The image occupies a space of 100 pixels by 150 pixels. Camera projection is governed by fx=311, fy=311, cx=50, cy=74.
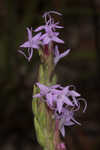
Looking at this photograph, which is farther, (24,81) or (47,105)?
(24,81)

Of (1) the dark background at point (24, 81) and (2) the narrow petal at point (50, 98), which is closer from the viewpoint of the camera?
(2) the narrow petal at point (50, 98)

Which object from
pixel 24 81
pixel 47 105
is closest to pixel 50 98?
pixel 47 105

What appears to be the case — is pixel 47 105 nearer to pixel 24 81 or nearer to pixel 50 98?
pixel 50 98

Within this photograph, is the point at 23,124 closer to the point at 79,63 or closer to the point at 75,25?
the point at 79,63

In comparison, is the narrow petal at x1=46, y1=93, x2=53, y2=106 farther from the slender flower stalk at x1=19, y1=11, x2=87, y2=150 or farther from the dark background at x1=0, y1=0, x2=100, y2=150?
the dark background at x1=0, y1=0, x2=100, y2=150

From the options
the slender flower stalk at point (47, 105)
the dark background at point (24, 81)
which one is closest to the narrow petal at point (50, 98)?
the slender flower stalk at point (47, 105)

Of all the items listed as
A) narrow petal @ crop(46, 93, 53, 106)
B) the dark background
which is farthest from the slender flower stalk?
the dark background

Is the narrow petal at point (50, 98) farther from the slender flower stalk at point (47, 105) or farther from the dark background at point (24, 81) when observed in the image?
the dark background at point (24, 81)

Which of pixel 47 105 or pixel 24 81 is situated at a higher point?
pixel 47 105

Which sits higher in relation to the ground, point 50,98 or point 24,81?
point 50,98

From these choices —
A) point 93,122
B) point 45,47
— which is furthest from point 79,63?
point 45,47

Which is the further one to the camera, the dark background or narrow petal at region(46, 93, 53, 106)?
the dark background
